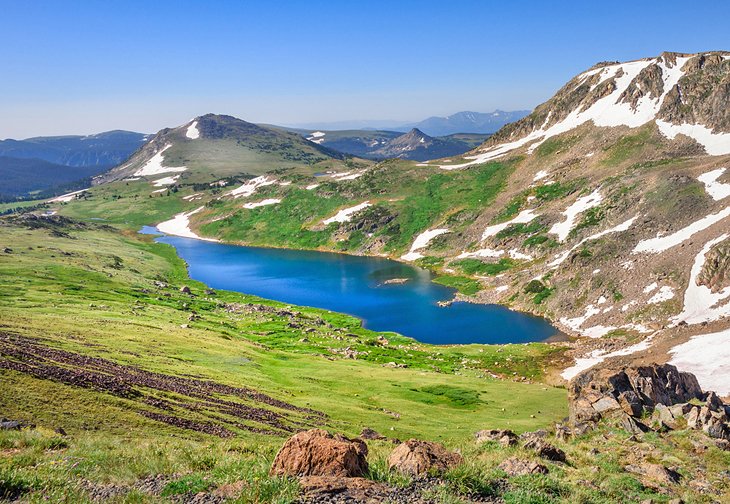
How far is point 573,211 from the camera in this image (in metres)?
120

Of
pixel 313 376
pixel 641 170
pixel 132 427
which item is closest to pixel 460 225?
pixel 641 170

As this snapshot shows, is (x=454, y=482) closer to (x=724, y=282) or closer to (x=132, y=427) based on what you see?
(x=132, y=427)

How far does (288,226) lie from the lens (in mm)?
194750

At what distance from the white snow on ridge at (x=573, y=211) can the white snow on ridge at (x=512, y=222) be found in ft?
31.8

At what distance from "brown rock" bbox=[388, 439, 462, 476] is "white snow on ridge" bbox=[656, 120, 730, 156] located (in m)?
135

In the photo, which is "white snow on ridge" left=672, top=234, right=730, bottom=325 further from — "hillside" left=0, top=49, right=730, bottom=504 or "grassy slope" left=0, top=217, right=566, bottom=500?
"grassy slope" left=0, top=217, right=566, bottom=500

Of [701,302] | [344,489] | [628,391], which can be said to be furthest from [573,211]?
[344,489]

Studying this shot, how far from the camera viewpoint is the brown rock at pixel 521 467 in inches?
718

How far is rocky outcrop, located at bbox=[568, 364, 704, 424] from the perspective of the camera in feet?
108

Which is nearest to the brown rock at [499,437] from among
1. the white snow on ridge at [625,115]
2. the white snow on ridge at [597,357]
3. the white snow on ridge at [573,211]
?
the white snow on ridge at [597,357]

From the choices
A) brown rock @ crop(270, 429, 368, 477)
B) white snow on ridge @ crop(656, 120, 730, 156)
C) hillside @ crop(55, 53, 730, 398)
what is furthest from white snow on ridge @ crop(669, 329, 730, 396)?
white snow on ridge @ crop(656, 120, 730, 156)

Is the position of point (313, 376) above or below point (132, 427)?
below

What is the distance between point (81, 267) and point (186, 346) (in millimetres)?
71508

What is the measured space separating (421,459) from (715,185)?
10598 centimetres
